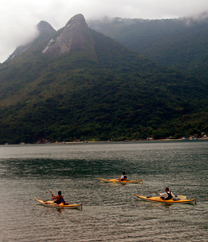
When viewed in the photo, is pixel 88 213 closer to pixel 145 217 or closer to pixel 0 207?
pixel 145 217

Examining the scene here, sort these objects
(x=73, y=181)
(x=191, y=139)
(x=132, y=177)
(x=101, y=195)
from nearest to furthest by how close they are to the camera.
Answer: (x=101, y=195) < (x=73, y=181) < (x=132, y=177) < (x=191, y=139)

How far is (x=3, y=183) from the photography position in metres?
49.2

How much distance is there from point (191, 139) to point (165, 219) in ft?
558

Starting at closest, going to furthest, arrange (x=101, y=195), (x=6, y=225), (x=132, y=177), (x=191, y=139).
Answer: (x=6, y=225), (x=101, y=195), (x=132, y=177), (x=191, y=139)

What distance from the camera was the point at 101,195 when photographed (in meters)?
36.7

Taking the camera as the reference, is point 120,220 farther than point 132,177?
No

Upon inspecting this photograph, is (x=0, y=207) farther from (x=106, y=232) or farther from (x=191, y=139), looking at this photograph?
(x=191, y=139)

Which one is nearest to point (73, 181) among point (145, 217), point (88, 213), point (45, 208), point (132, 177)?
point (132, 177)

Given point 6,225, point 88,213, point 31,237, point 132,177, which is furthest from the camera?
point 132,177

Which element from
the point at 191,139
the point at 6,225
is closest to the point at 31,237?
the point at 6,225

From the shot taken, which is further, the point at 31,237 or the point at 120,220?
the point at 120,220

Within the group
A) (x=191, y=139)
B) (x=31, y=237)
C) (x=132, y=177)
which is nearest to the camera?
(x=31, y=237)

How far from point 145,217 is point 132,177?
82.0 feet

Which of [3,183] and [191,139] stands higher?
[191,139]
